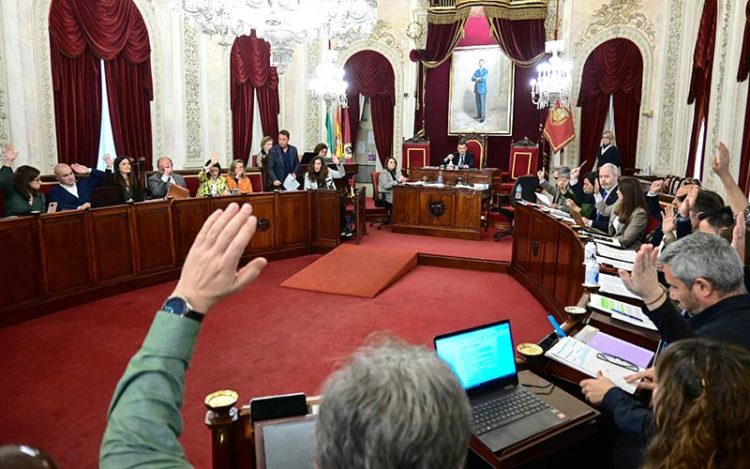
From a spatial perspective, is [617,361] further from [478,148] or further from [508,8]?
[508,8]

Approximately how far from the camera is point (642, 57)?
31.6 ft

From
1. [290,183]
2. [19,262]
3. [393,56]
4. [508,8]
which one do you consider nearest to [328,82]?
[290,183]

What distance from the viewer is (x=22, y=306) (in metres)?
4.80

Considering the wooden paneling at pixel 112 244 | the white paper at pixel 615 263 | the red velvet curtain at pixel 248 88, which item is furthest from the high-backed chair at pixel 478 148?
the white paper at pixel 615 263

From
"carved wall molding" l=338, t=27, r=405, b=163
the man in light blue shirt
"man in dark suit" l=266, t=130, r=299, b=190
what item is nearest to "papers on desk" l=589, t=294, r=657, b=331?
"man in dark suit" l=266, t=130, r=299, b=190

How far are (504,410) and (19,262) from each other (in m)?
4.55

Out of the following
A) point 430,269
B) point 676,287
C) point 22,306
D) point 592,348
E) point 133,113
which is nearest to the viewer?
point 676,287

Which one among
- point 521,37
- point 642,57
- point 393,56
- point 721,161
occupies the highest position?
point 521,37

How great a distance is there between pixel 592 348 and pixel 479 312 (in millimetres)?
2971

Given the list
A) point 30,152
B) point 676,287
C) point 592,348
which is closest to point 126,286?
point 30,152

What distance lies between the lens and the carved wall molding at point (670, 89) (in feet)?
28.7

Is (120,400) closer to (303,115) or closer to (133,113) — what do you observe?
(133,113)

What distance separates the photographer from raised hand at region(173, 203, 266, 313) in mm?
901

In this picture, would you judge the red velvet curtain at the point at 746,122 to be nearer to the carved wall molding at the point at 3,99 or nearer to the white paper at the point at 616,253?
the white paper at the point at 616,253
